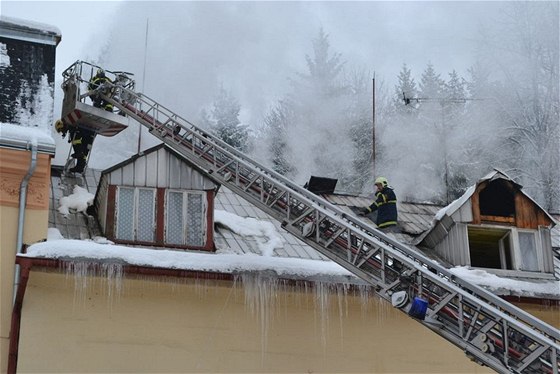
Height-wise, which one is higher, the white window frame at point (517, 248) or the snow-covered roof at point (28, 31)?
the snow-covered roof at point (28, 31)

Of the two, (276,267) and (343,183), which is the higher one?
(343,183)

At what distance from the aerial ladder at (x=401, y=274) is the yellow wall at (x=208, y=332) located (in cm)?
118

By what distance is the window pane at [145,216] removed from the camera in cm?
1026

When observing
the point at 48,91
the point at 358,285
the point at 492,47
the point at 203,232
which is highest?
the point at 492,47

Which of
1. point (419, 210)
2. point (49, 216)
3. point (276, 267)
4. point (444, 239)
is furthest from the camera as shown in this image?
point (419, 210)

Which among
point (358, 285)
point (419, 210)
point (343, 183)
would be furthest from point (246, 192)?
point (343, 183)

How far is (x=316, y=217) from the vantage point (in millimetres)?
9078

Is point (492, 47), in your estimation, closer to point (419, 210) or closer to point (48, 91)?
point (419, 210)

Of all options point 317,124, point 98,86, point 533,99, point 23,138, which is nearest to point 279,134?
point 317,124

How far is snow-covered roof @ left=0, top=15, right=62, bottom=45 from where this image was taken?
10.9 meters

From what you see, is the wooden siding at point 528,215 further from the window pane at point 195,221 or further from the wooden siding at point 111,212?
the wooden siding at point 111,212

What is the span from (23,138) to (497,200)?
22.3 feet

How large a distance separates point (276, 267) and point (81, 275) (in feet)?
7.51

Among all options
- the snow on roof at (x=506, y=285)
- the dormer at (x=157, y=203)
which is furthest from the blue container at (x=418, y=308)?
the dormer at (x=157, y=203)
